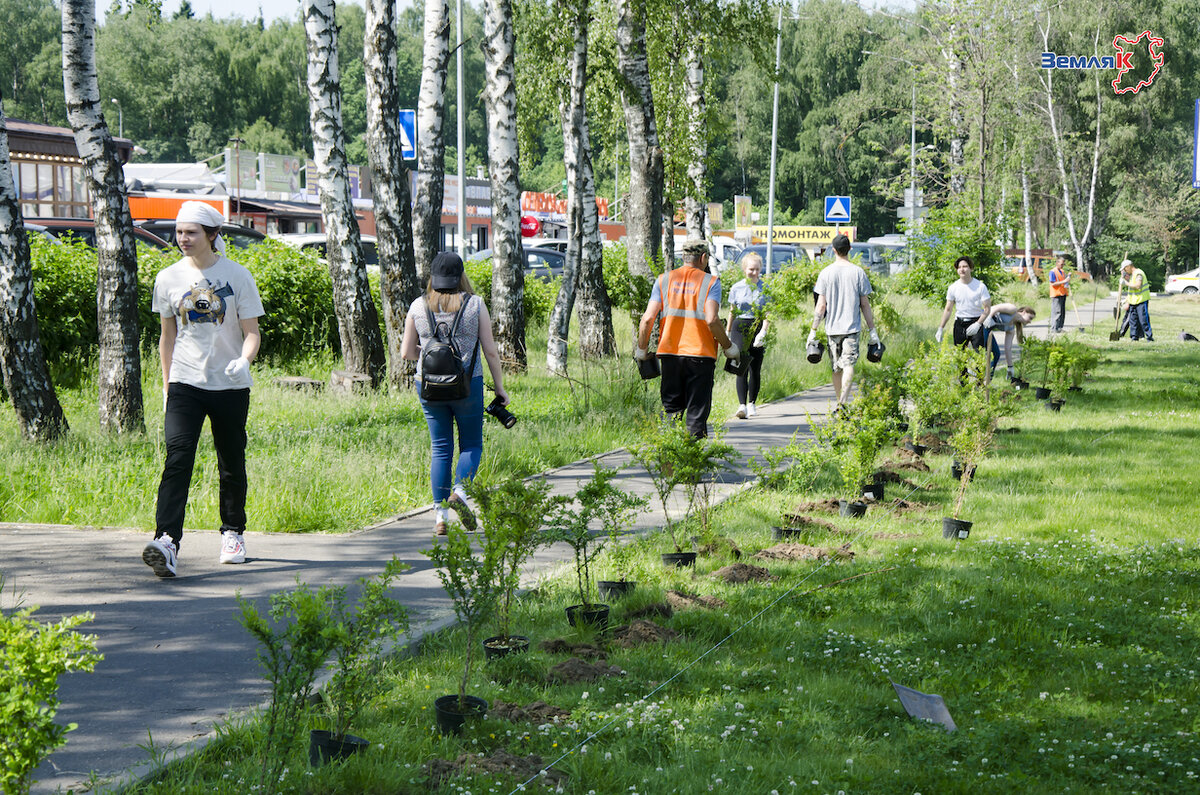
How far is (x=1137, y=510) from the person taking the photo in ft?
27.9

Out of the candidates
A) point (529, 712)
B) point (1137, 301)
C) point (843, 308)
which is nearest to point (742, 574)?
point (529, 712)

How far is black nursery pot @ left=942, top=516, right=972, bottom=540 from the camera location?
7539mm

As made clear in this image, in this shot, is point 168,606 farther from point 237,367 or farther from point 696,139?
point 696,139

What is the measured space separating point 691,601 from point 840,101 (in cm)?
7010

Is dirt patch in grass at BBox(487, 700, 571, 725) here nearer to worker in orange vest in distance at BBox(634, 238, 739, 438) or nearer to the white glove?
the white glove

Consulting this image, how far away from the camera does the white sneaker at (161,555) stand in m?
6.23

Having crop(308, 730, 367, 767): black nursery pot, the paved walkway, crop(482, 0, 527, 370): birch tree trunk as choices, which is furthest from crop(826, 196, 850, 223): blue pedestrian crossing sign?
crop(308, 730, 367, 767): black nursery pot

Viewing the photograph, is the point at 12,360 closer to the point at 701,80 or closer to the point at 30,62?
the point at 701,80

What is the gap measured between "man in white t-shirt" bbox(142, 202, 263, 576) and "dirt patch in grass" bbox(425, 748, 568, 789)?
3.02 m

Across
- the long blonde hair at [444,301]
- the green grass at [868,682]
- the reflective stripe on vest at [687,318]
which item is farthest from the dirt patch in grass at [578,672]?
the reflective stripe on vest at [687,318]

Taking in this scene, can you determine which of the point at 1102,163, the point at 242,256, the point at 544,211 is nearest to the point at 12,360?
the point at 242,256

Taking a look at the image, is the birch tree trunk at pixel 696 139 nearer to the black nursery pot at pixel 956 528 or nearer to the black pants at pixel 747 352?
the black pants at pixel 747 352

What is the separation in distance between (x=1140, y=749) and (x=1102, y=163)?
6052 cm

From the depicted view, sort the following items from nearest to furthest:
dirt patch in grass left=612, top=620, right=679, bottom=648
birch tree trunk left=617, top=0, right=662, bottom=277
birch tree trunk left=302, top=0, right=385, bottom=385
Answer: dirt patch in grass left=612, top=620, right=679, bottom=648, birch tree trunk left=302, top=0, right=385, bottom=385, birch tree trunk left=617, top=0, right=662, bottom=277
